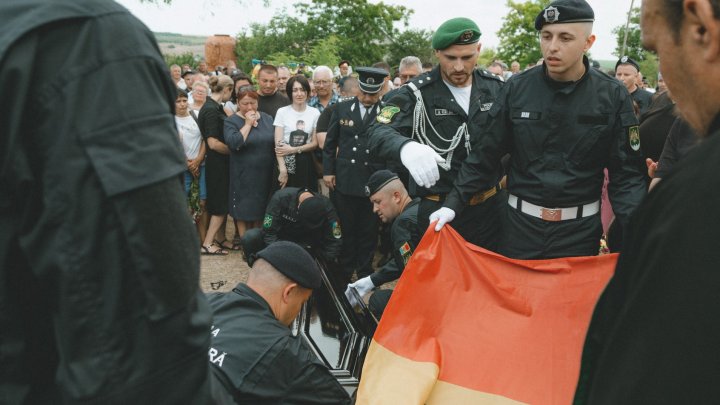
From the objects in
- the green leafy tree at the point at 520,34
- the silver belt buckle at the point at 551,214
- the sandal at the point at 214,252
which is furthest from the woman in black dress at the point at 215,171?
the green leafy tree at the point at 520,34

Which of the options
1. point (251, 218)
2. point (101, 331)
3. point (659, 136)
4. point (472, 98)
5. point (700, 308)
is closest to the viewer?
point (700, 308)

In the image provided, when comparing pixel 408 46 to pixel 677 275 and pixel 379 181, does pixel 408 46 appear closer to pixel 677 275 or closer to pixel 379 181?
pixel 379 181

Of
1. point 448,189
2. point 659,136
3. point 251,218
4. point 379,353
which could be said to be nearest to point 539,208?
point 448,189

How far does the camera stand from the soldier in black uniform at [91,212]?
78 centimetres

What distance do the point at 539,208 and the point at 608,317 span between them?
2.47 meters

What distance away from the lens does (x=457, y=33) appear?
357cm

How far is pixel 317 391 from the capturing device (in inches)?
95.3

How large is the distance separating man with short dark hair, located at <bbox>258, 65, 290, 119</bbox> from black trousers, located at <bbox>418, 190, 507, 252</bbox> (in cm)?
390

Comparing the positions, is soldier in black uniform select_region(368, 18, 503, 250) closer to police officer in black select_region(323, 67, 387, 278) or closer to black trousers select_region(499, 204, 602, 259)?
black trousers select_region(499, 204, 602, 259)

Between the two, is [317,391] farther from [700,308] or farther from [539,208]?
[700,308]

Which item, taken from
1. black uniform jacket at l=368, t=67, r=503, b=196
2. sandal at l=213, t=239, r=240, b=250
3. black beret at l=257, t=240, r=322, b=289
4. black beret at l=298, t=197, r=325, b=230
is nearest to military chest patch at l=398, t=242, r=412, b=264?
black uniform jacket at l=368, t=67, r=503, b=196

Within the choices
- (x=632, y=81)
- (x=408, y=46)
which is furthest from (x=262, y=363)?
(x=408, y=46)

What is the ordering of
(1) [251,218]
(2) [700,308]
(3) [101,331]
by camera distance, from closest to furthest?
(2) [700,308], (3) [101,331], (1) [251,218]

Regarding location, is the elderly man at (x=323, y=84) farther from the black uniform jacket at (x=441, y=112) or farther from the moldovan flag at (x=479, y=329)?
the moldovan flag at (x=479, y=329)
